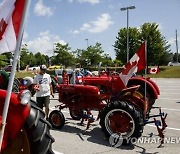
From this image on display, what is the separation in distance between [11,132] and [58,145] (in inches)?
110

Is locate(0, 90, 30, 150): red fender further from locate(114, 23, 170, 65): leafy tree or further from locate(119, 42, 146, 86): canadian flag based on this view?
locate(114, 23, 170, 65): leafy tree

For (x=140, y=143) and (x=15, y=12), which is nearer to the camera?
(x=15, y=12)

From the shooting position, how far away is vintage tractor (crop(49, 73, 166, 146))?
6.03m

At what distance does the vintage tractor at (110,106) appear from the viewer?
6.03m

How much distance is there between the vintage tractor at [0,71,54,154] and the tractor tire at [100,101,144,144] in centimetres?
268

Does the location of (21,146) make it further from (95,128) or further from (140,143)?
(95,128)

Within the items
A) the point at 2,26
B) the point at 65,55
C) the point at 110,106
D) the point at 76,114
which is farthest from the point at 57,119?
the point at 65,55

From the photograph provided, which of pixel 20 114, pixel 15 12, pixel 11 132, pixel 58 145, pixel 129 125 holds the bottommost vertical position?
pixel 58 145

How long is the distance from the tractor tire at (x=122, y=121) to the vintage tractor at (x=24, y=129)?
268cm

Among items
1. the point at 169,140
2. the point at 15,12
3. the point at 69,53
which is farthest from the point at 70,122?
the point at 69,53

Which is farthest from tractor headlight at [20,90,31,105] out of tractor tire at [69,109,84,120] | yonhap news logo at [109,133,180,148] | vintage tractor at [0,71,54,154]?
tractor tire at [69,109,84,120]

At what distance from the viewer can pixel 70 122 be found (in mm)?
8039

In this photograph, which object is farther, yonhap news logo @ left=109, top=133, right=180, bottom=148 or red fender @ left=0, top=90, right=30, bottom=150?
yonhap news logo @ left=109, top=133, right=180, bottom=148

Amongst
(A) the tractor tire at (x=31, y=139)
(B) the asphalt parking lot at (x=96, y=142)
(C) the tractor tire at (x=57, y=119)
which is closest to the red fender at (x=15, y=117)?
(A) the tractor tire at (x=31, y=139)
